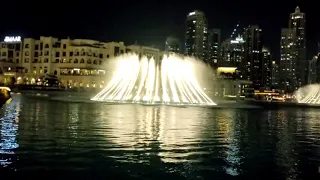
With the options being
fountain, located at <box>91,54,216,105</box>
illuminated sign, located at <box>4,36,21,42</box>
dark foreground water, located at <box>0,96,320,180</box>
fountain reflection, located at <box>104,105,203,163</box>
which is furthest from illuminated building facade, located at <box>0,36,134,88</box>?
dark foreground water, located at <box>0,96,320,180</box>

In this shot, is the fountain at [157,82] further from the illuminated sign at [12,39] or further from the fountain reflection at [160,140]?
the illuminated sign at [12,39]

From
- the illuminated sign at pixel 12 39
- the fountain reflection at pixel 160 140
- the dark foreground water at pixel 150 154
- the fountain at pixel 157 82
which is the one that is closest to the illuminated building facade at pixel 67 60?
the illuminated sign at pixel 12 39

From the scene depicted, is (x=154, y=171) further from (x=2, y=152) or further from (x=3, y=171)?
(x=2, y=152)

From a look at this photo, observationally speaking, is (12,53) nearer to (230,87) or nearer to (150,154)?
(230,87)

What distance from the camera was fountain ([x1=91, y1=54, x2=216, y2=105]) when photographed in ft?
231

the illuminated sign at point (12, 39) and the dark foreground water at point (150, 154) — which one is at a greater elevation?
the illuminated sign at point (12, 39)

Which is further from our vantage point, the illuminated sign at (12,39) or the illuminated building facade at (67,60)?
the illuminated sign at (12,39)

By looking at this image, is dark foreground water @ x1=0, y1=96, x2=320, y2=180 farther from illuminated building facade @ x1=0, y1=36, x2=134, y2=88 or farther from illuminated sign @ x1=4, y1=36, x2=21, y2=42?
illuminated sign @ x1=4, y1=36, x2=21, y2=42

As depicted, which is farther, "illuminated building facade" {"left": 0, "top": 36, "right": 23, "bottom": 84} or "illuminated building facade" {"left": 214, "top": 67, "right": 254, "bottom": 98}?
"illuminated building facade" {"left": 214, "top": 67, "right": 254, "bottom": 98}

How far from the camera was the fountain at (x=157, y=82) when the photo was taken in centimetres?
7050

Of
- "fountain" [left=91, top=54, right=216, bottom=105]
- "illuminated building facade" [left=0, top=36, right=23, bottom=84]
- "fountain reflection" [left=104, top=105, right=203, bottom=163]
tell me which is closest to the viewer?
"fountain reflection" [left=104, top=105, right=203, bottom=163]

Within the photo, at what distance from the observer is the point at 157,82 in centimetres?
7506

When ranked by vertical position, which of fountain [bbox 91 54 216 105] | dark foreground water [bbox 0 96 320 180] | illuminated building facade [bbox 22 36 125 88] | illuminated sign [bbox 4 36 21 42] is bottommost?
dark foreground water [bbox 0 96 320 180]

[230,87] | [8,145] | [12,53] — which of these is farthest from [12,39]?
[8,145]
